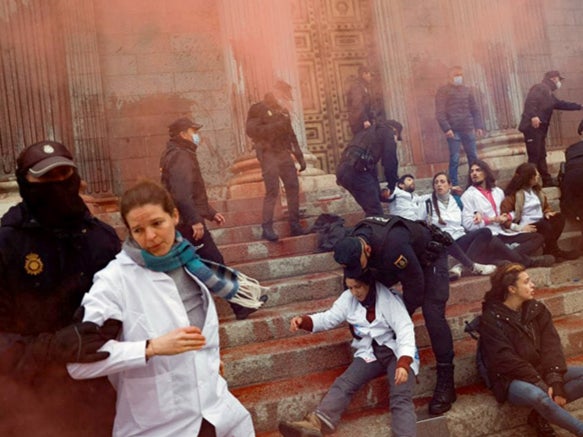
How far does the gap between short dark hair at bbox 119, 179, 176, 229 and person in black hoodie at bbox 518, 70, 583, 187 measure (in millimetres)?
6073

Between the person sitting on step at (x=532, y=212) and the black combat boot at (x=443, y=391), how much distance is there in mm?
2308

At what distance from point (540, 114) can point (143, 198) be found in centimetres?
625

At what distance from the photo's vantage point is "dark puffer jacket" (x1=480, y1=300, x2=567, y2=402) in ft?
11.0

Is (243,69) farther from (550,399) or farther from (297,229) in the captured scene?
(550,399)

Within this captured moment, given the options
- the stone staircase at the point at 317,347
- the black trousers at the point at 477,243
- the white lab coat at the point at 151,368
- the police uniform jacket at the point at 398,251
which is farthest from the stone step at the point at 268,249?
the white lab coat at the point at 151,368

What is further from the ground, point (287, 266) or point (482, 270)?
point (287, 266)

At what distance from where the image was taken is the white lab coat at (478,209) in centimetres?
535

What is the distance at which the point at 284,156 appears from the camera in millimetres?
5512

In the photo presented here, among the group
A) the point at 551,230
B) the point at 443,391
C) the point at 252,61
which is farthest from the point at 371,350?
the point at 252,61

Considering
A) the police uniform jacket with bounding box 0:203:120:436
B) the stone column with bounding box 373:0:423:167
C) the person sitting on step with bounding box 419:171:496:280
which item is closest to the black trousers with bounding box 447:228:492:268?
the person sitting on step with bounding box 419:171:496:280

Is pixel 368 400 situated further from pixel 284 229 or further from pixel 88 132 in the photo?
pixel 88 132

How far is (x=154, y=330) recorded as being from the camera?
1841 mm

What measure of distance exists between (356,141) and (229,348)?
2.32 meters

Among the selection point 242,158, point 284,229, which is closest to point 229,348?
point 284,229
